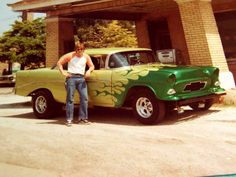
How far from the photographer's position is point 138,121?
27.5 feet

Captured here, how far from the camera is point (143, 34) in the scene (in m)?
16.9

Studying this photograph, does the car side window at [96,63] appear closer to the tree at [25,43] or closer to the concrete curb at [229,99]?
the concrete curb at [229,99]

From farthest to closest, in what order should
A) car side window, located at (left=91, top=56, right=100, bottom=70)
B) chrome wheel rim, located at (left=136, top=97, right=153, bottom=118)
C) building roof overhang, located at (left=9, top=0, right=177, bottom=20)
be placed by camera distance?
1. building roof overhang, located at (left=9, top=0, right=177, bottom=20)
2. car side window, located at (left=91, top=56, right=100, bottom=70)
3. chrome wheel rim, located at (left=136, top=97, right=153, bottom=118)

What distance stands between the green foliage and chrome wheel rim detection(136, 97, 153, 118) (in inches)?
637

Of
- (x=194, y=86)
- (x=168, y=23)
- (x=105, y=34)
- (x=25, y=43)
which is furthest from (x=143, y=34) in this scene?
(x=25, y=43)

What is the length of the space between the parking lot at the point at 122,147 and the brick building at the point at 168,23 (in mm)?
2557

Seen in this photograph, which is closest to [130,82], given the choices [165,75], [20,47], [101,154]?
[165,75]

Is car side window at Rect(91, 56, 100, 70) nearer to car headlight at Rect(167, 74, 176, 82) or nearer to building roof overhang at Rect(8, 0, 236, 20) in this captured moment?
car headlight at Rect(167, 74, 176, 82)

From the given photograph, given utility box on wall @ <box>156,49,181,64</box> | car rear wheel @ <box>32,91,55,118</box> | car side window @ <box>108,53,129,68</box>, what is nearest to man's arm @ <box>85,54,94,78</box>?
car side window @ <box>108,53,129,68</box>

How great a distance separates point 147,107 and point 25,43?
1905 cm

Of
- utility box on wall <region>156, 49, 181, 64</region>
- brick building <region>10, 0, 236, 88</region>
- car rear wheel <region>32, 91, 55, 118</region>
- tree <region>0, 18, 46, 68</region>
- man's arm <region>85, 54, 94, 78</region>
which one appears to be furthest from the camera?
tree <region>0, 18, 46, 68</region>

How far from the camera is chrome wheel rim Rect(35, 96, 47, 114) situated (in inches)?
382

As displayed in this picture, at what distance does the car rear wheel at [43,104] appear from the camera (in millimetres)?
9578

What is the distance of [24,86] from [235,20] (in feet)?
25.6
